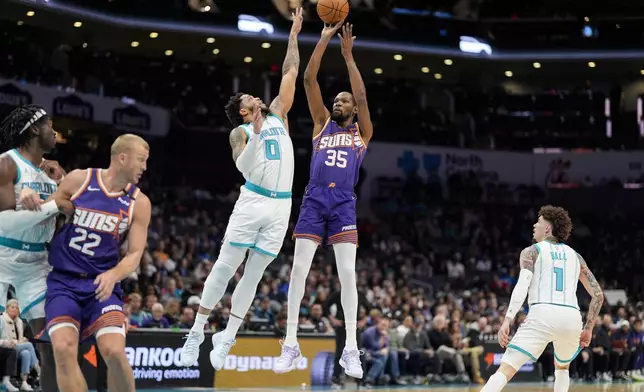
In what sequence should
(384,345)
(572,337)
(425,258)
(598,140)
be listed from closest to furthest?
(572,337) → (384,345) → (425,258) → (598,140)

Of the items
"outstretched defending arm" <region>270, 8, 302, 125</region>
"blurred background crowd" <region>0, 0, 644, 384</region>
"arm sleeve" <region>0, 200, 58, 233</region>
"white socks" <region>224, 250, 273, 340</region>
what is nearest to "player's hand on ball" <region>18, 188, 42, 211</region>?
"arm sleeve" <region>0, 200, 58, 233</region>

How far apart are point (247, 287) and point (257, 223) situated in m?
0.77

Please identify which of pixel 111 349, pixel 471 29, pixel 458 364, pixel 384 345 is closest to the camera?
pixel 111 349

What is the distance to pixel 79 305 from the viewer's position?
284 inches

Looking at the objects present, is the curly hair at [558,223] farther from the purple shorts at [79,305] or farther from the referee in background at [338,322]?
the referee in background at [338,322]

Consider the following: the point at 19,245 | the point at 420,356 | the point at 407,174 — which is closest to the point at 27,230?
the point at 19,245

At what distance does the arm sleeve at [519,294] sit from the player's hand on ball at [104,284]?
3988mm

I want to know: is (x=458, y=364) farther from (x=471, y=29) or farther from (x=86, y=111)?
(x=471, y=29)

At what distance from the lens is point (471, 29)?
112 ft

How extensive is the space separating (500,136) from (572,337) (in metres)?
27.9

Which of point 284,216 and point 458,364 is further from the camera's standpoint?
point 458,364

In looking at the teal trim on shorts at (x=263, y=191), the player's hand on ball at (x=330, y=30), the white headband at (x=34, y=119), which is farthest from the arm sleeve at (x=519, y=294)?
the white headband at (x=34, y=119)

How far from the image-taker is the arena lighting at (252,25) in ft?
98.9

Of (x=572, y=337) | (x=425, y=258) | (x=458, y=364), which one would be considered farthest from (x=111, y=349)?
(x=425, y=258)
